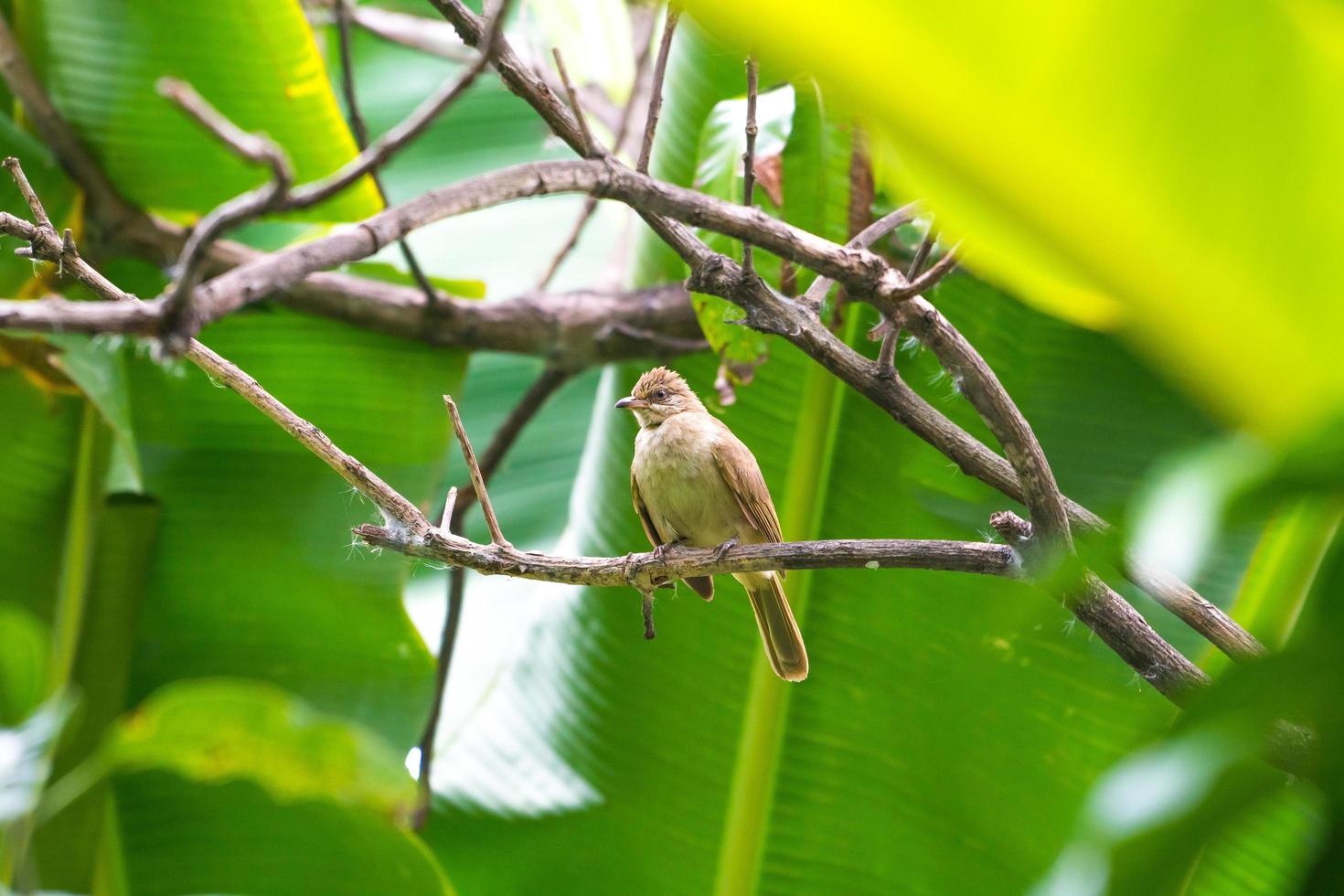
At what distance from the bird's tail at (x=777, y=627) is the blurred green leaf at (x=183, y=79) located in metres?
1.83

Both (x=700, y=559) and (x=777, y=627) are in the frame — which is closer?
A: (x=700, y=559)

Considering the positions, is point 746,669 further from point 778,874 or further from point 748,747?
point 778,874

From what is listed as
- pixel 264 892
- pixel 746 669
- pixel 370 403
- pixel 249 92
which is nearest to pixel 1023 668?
pixel 746 669

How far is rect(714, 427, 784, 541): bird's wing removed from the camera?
131 inches

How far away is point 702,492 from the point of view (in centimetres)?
356

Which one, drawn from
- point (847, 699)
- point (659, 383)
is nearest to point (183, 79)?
point (659, 383)

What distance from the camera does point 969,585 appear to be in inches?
131

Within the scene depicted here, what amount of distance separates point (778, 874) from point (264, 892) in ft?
5.71

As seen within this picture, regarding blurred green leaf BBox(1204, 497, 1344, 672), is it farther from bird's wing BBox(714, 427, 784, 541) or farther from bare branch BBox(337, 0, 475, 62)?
bare branch BBox(337, 0, 475, 62)

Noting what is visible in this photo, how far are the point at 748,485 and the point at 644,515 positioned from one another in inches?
19.7

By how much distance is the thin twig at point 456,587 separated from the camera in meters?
3.75

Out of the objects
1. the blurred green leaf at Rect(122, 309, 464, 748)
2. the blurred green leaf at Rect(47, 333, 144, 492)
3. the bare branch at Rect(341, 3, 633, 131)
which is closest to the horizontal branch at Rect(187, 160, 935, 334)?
the blurred green leaf at Rect(47, 333, 144, 492)

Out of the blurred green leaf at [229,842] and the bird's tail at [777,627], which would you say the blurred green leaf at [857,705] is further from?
the blurred green leaf at [229,842]

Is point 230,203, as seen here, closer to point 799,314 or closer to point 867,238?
point 799,314
